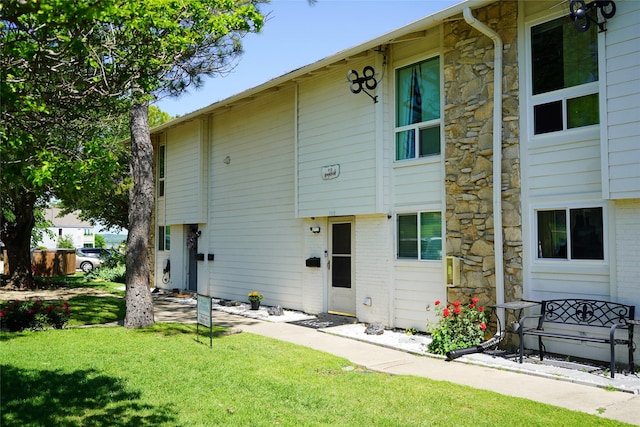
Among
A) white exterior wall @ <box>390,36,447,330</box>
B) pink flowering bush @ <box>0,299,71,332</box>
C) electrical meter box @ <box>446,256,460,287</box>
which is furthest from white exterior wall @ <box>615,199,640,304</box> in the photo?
pink flowering bush @ <box>0,299,71,332</box>

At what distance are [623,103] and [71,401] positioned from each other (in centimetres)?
757

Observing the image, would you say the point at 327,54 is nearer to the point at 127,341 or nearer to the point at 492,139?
the point at 492,139

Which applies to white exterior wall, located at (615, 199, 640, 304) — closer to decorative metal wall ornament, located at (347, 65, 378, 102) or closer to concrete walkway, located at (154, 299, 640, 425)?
concrete walkway, located at (154, 299, 640, 425)

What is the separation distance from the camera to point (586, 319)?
7.33 metres

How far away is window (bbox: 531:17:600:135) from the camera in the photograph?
25.0 feet

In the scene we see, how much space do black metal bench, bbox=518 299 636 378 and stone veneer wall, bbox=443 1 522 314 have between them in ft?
1.87

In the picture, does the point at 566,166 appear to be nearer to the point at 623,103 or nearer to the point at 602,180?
the point at 602,180

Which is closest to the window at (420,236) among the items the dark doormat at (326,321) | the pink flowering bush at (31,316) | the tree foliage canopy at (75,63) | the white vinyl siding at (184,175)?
the dark doormat at (326,321)

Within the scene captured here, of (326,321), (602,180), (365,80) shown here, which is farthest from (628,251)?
(326,321)

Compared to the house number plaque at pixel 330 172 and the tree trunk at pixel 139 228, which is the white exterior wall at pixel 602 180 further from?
the tree trunk at pixel 139 228

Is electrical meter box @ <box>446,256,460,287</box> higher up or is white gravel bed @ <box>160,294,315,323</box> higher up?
electrical meter box @ <box>446,256,460,287</box>

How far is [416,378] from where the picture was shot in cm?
662

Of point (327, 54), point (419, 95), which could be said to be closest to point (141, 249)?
point (327, 54)

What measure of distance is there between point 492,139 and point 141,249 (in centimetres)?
683
